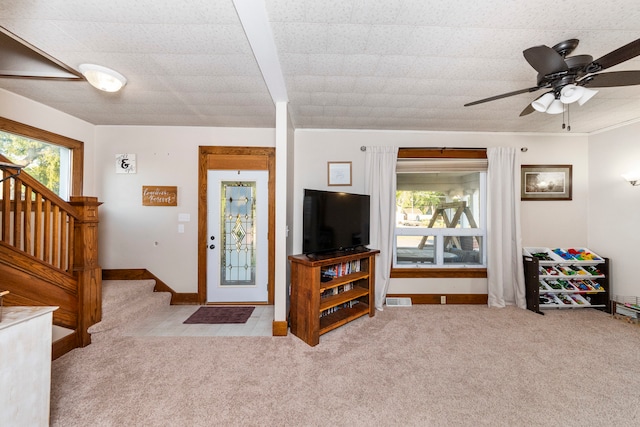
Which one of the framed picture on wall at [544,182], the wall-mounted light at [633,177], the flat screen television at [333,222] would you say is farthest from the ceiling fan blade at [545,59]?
the wall-mounted light at [633,177]

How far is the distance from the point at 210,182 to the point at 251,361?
2391 millimetres

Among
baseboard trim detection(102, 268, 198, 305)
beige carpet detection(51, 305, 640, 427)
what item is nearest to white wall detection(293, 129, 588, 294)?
beige carpet detection(51, 305, 640, 427)

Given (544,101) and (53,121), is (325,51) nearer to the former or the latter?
(544,101)

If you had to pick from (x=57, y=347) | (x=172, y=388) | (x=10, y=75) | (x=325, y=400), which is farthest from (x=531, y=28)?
(x=57, y=347)

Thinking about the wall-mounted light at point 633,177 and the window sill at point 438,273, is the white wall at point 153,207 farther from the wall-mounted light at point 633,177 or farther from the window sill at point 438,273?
the wall-mounted light at point 633,177

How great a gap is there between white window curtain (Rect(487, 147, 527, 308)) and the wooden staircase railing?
4.74 m

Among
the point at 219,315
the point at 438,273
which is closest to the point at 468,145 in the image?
the point at 438,273

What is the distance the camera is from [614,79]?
160 centimetres

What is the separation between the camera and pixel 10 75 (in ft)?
6.98

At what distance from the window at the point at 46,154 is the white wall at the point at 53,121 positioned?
0.06 metres

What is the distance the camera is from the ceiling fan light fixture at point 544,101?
179cm

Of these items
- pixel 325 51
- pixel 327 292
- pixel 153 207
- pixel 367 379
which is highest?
pixel 325 51

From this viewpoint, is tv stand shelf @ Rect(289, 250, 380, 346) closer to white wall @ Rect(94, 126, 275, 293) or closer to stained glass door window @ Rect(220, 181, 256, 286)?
stained glass door window @ Rect(220, 181, 256, 286)

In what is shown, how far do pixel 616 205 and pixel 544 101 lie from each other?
2.77m
